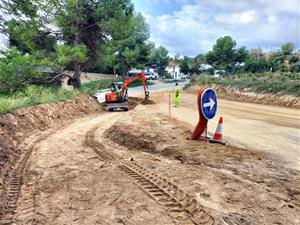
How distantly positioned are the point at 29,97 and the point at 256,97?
19.6m

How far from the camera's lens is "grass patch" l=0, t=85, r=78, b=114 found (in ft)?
38.0

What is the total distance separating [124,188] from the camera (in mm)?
5195

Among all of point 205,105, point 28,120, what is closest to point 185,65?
point 28,120

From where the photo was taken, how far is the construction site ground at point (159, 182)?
421 cm

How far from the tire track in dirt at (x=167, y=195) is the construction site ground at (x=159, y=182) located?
0.6 inches

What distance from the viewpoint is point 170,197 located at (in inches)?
186

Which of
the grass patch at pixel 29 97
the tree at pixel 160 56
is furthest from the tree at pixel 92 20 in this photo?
the tree at pixel 160 56

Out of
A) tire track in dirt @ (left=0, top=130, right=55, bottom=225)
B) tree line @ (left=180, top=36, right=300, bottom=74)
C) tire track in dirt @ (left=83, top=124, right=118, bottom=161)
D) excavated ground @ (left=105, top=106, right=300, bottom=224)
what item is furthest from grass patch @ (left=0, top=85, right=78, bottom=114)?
tree line @ (left=180, top=36, right=300, bottom=74)

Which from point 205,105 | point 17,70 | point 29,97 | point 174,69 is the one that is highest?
point 17,70

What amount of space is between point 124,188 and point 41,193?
1.49m

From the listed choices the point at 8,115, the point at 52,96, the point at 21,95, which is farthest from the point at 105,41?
the point at 8,115

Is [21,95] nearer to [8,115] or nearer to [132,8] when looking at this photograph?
[8,115]

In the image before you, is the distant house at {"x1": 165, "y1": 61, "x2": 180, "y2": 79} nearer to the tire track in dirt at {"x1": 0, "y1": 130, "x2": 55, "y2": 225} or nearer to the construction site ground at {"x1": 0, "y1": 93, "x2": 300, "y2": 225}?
the construction site ground at {"x1": 0, "y1": 93, "x2": 300, "y2": 225}

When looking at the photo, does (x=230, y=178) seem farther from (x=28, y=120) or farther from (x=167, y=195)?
(x=28, y=120)
